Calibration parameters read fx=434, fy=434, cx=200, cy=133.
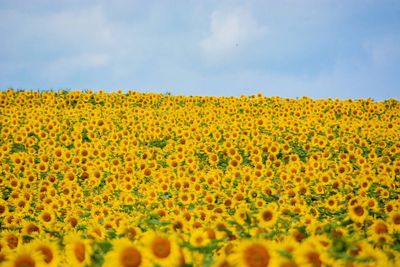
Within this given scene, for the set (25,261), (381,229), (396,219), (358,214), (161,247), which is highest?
(358,214)

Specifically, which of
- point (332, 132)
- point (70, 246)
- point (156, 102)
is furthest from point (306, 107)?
point (70, 246)

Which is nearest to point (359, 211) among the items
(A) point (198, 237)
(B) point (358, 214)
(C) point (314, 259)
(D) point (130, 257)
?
(B) point (358, 214)

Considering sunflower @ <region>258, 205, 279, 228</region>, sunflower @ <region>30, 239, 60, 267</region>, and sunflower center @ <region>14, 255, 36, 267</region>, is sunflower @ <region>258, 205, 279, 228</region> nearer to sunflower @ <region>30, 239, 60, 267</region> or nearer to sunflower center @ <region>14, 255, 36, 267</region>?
sunflower @ <region>30, 239, 60, 267</region>

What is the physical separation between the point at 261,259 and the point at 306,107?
58.9 ft

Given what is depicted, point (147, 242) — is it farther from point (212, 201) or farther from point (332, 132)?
point (332, 132)

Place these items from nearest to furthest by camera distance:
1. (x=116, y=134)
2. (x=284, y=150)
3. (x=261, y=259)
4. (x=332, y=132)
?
(x=261, y=259) < (x=284, y=150) < (x=116, y=134) < (x=332, y=132)

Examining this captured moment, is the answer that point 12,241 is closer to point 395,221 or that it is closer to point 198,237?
point 198,237

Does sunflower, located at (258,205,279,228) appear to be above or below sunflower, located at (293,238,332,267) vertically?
above

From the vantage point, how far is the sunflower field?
3201mm

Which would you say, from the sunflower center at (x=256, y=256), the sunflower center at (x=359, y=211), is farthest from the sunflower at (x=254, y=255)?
the sunflower center at (x=359, y=211)

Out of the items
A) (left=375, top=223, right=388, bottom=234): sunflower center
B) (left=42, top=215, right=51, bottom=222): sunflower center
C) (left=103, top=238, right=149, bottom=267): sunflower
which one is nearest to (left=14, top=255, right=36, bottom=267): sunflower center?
(left=103, top=238, right=149, bottom=267): sunflower

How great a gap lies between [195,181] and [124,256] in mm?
6540

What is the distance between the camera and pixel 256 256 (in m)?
2.88

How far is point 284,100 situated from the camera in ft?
70.4
